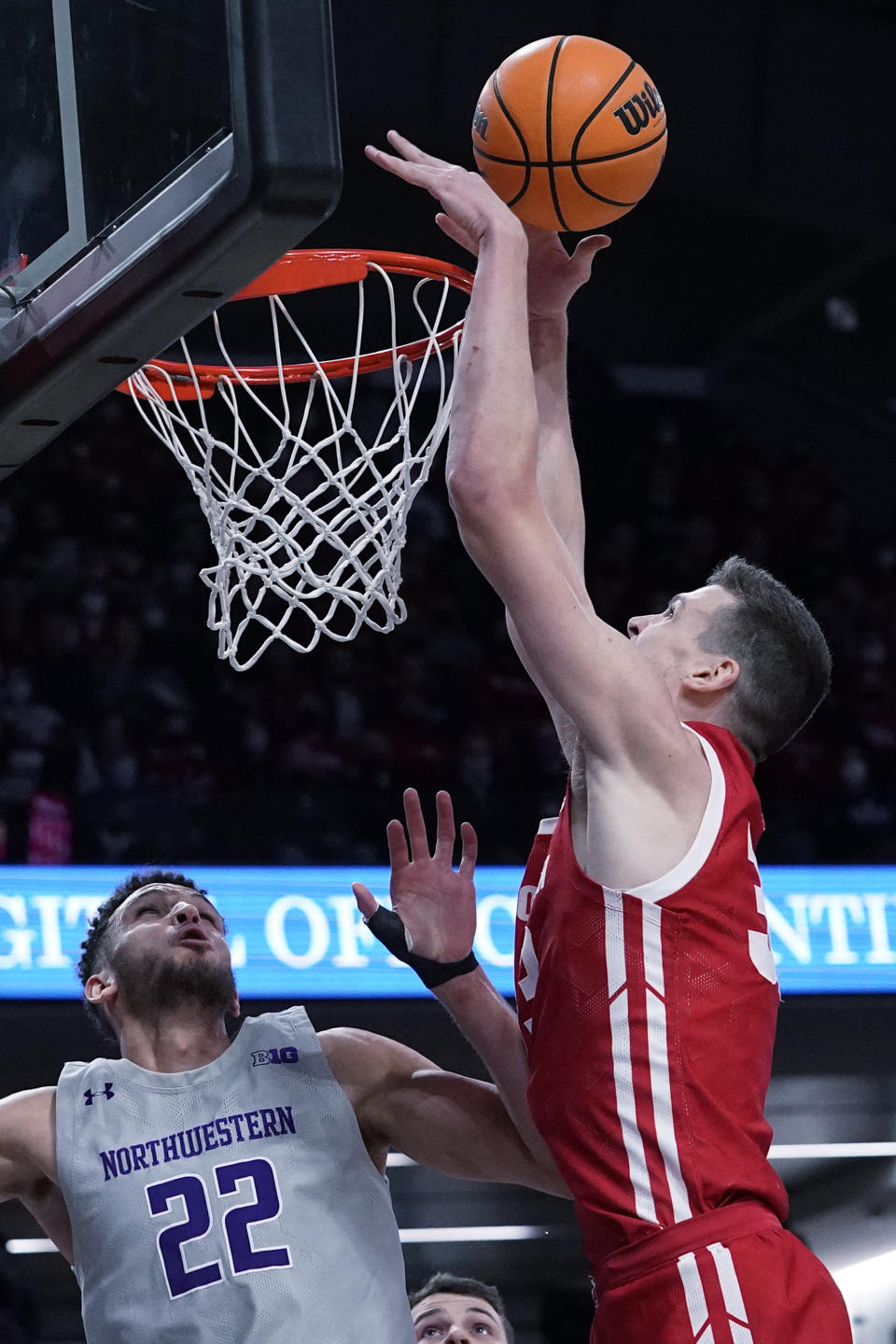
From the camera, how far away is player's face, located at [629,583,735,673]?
2.59m

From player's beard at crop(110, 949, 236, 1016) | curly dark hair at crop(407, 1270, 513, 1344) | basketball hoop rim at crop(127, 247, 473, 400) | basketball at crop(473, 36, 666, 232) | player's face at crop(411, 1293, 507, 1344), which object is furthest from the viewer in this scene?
curly dark hair at crop(407, 1270, 513, 1344)

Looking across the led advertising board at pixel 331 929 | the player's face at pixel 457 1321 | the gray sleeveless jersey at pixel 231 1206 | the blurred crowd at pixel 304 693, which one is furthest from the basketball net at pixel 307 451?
the blurred crowd at pixel 304 693

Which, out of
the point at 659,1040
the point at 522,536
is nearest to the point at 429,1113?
the point at 659,1040

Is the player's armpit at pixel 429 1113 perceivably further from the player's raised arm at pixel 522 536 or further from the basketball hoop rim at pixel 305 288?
the basketball hoop rim at pixel 305 288

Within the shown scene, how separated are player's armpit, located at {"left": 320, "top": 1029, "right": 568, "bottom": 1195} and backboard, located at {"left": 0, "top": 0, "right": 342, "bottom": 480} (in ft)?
4.16

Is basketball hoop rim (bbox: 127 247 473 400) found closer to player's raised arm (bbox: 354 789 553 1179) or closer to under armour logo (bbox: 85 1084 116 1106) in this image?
player's raised arm (bbox: 354 789 553 1179)

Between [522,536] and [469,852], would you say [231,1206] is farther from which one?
[522,536]

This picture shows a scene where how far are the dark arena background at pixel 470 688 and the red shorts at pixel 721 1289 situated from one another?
4695 millimetres

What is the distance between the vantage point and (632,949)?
2.28 m

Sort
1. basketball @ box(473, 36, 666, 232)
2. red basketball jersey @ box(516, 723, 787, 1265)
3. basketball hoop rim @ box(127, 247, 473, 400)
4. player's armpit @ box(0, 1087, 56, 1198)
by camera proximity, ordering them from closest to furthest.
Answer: red basketball jersey @ box(516, 723, 787, 1265)
basketball @ box(473, 36, 666, 232)
player's armpit @ box(0, 1087, 56, 1198)
basketball hoop rim @ box(127, 247, 473, 400)

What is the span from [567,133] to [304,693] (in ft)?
19.6

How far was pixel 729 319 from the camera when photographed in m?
12.0

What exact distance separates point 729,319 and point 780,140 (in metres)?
2.61

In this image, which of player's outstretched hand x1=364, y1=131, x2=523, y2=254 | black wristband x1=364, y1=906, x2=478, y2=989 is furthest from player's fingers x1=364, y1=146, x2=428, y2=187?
black wristband x1=364, y1=906, x2=478, y2=989
